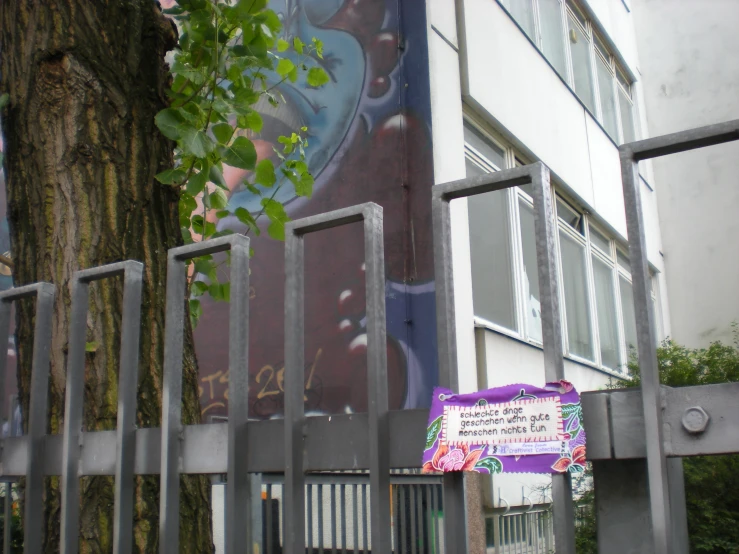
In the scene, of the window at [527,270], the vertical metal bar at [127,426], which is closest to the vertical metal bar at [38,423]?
the vertical metal bar at [127,426]

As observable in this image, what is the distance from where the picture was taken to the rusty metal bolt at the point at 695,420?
1.50 metres

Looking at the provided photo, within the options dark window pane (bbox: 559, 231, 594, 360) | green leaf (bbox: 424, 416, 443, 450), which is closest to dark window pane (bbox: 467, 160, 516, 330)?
dark window pane (bbox: 559, 231, 594, 360)

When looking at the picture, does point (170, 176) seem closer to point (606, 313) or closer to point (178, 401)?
point (178, 401)

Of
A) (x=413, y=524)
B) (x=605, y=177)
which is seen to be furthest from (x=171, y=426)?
(x=605, y=177)

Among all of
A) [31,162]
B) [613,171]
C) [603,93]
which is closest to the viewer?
[31,162]

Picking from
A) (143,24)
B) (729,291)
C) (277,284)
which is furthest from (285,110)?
(729,291)

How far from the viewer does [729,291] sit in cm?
1391

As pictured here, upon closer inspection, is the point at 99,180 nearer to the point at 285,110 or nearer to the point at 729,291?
the point at 285,110

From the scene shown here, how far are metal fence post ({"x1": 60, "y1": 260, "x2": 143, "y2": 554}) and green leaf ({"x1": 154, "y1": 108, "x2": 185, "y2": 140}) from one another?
A: 0.69m

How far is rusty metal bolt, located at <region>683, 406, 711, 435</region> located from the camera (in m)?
1.50

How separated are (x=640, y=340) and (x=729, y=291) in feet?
43.6

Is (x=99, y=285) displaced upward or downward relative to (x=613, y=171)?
downward

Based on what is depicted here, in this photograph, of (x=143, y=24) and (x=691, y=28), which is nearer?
(x=143, y=24)

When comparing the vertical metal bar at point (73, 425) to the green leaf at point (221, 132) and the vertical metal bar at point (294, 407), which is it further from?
the green leaf at point (221, 132)
